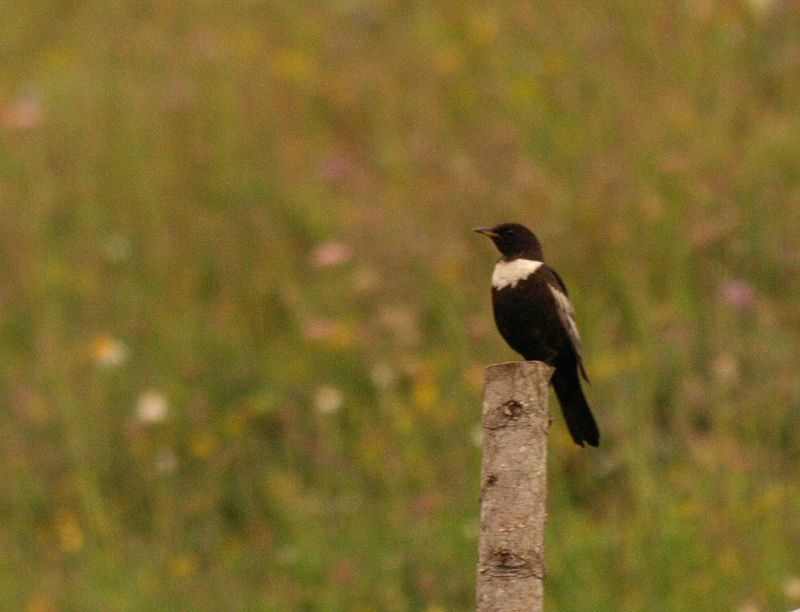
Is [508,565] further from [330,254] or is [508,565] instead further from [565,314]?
[330,254]

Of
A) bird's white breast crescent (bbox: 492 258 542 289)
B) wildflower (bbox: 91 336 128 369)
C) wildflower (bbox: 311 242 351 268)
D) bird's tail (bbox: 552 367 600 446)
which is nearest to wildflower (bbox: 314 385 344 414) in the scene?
wildflower (bbox: 311 242 351 268)

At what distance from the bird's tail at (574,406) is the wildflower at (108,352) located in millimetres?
2960

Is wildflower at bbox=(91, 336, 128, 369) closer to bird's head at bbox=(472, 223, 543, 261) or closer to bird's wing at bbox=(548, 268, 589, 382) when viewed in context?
bird's head at bbox=(472, 223, 543, 261)

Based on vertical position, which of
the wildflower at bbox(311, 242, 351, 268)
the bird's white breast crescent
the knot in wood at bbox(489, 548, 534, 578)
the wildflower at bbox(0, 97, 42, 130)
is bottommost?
the knot in wood at bbox(489, 548, 534, 578)

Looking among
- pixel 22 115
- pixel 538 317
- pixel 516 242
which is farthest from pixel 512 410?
pixel 22 115

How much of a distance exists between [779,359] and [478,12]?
359 cm

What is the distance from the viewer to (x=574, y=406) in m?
4.54

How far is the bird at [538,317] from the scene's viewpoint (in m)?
4.28

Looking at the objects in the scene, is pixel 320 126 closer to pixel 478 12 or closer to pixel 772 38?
pixel 478 12

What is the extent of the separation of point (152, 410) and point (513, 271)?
279 centimetres

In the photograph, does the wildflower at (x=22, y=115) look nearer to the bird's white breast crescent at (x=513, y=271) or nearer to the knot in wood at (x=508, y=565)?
the bird's white breast crescent at (x=513, y=271)

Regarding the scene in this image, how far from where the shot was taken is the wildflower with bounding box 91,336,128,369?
704cm

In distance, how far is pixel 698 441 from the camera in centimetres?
597

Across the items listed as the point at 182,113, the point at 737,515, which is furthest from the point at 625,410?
the point at 182,113
